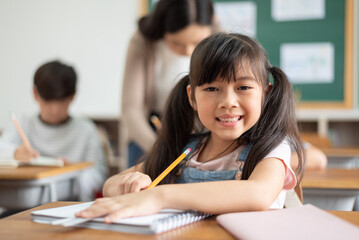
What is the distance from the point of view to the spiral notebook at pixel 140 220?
0.71 meters

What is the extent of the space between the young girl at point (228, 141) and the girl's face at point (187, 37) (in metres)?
0.64

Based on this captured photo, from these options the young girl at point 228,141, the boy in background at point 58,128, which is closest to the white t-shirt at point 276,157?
the young girl at point 228,141

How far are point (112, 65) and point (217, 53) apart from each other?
3495 millimetres

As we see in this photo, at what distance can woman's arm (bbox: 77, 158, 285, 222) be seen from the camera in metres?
0.76

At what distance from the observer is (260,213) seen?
2.61 feet

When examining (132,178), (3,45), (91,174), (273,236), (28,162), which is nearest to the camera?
(273,236)

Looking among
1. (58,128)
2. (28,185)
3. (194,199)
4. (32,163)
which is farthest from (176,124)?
(58,128)

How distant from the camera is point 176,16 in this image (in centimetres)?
188

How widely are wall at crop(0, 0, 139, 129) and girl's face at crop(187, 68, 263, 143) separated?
3.18 metres

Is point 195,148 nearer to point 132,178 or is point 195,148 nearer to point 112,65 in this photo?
point 132,178

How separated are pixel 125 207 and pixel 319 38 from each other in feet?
11.9

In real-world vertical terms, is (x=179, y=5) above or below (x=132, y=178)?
above

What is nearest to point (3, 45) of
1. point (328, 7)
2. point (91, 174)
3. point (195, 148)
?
point (91, 174)

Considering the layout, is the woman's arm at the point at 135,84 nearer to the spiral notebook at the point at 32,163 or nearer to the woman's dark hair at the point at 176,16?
the woman's dark hair at the point at 176,16
